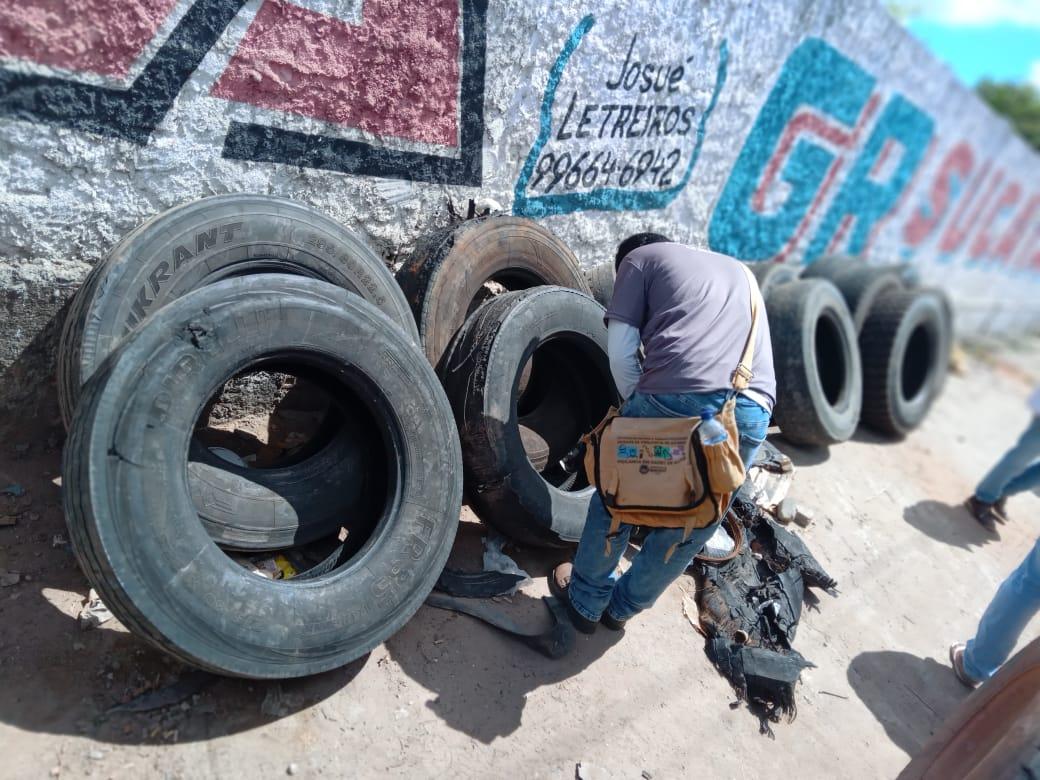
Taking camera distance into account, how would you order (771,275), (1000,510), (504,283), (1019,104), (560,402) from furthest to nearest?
1. (1019,104)
2. (771,275)
3. (1000,510)
4. (504,283)
5. (560,402)

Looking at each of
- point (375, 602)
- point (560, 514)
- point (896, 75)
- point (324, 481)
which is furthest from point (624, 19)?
point (896, 75)

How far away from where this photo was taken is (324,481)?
2.84 m

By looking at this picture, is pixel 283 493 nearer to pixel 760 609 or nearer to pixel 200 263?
pixel 200 263

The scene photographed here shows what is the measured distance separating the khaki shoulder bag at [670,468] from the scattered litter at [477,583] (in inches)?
27.7

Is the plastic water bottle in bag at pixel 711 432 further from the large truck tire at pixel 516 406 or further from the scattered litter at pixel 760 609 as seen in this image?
the scattered litter at pixel 760 609

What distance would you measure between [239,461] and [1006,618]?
12.4 feet

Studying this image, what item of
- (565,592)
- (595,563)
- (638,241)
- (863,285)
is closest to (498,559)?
(565,592)

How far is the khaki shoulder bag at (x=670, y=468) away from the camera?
2549 millimetres

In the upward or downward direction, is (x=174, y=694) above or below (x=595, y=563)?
below

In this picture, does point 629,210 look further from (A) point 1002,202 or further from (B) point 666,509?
(A) point 1002,202

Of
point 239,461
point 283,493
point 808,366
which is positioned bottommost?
point 239,461

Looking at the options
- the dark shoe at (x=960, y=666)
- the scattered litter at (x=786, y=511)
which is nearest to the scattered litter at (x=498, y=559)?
the scattered litter at (x=786, y=511)

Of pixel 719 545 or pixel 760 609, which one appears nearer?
pixel 760 609

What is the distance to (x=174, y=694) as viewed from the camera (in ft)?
7.43
